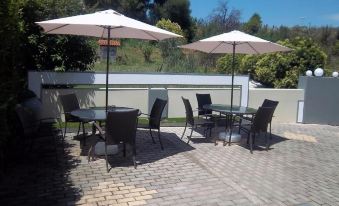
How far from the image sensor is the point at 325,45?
90.2 feet

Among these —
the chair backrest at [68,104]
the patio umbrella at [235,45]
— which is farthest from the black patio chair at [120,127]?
the patio umbrella at [235,45]

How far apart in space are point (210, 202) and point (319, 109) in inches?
368

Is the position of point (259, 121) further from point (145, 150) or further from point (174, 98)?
point (174, 98)

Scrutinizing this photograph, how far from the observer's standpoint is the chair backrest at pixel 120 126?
19.0 ft

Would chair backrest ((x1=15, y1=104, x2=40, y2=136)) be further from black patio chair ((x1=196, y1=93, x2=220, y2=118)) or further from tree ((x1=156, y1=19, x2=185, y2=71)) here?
tree ((x1=156, y1=19, x2=185, y2=71))

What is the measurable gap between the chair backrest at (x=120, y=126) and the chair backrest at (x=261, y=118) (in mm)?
2872

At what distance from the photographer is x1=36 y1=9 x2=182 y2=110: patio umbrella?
5943 millimetres

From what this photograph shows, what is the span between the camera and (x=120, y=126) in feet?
19.4

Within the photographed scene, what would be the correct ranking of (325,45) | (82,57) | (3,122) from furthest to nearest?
1. (325,45)
2. (82,57)
3. (3,122)

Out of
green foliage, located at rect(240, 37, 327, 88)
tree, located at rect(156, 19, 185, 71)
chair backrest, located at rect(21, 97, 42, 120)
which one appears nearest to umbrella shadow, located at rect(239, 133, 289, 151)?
chair backrest, located at rect(21, 97, 42, 120)

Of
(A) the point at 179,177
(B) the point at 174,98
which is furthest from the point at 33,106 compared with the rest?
(B) the point at 174,98

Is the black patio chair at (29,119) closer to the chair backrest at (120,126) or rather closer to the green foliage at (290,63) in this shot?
the chair backrest at (120,126)

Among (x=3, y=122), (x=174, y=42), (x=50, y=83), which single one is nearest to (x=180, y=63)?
(x=174, y=42)

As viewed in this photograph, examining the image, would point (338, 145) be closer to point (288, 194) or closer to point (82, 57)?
point (288, 194)
